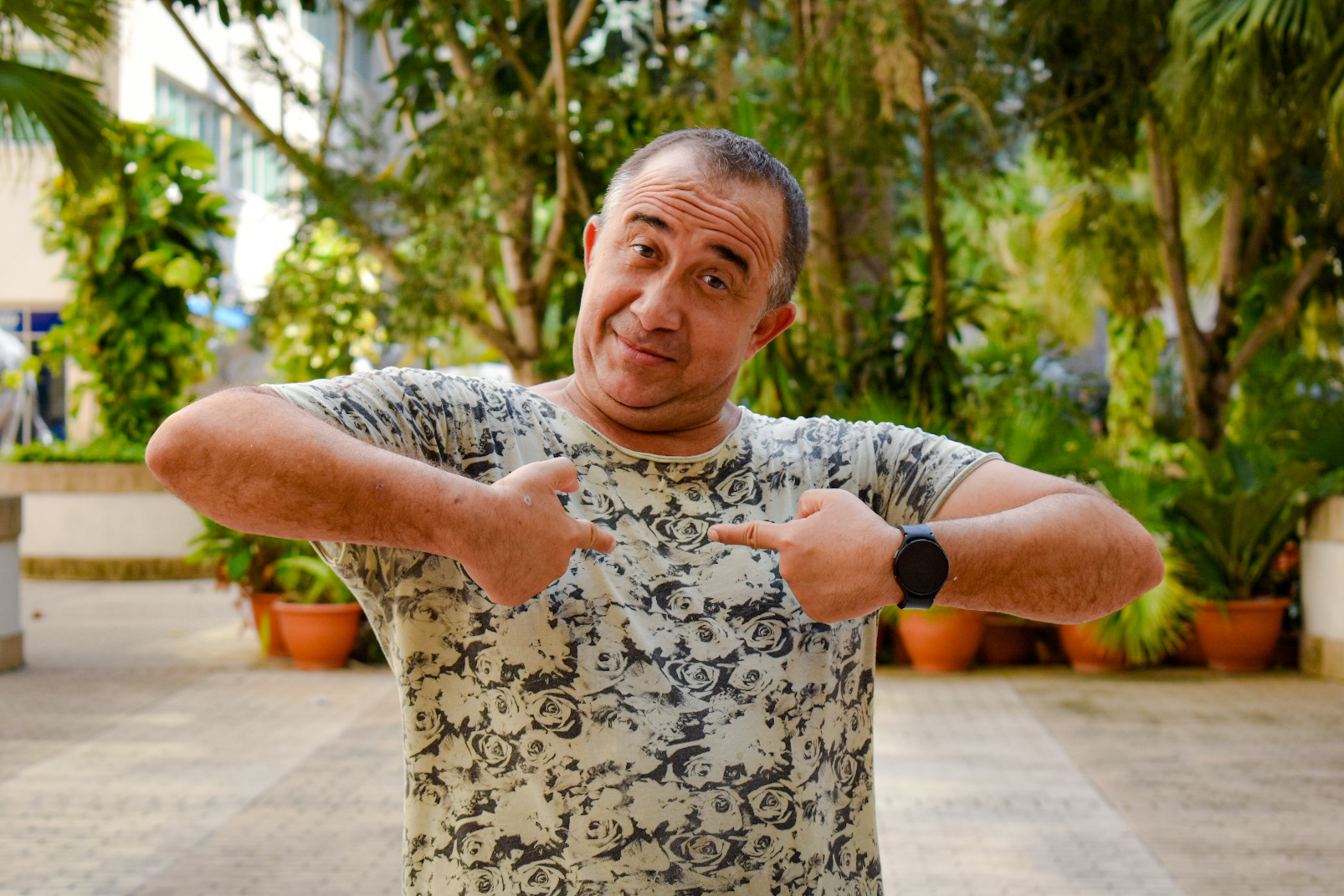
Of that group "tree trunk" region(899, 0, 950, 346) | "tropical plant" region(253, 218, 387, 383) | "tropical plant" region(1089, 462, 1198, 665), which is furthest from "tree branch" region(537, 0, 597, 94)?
"tropical plant" region(1089, 462, 1198, 665)

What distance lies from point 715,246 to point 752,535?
43cm

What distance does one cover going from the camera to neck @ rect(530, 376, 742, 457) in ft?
5.38

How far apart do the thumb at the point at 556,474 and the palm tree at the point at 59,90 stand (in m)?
5.58

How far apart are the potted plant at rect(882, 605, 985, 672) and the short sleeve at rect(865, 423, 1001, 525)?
5094 mm

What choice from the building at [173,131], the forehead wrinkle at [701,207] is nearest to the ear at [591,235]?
the forehead wrinkle at [701,207]

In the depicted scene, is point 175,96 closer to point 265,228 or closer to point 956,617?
point 265,228

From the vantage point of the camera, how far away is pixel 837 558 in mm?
1340

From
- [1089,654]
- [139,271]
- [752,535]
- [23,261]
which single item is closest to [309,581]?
[1089,654]

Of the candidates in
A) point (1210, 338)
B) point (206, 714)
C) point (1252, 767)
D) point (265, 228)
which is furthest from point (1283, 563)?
point (265, 228)

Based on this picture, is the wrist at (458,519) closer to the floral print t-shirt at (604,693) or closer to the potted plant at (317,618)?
the floral print t-shirt at (604,693)

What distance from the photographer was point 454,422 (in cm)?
154

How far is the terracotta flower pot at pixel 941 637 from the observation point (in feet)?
22.0

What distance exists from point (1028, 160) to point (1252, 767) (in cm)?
1406

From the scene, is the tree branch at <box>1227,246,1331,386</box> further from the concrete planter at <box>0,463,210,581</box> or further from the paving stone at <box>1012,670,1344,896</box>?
the concrete planter at <box>0,463,210,581</box>
